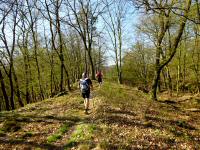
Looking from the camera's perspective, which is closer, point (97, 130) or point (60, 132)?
point (97, 130)

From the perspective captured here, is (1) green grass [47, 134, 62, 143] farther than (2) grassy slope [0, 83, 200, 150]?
Yes

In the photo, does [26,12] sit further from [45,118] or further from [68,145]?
[68,145]

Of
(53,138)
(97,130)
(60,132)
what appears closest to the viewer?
(53,138)

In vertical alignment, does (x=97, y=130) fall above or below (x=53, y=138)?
above

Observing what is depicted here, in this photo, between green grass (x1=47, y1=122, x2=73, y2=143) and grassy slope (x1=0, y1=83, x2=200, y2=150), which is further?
green grass (x1=47, y1=122, x2=73, y2=143)

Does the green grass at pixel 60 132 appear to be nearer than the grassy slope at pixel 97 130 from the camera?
No

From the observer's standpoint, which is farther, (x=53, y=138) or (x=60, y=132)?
(x=60, y=132)

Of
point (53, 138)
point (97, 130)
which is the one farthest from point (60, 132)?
point (97, 130)

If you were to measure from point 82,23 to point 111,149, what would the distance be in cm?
3179

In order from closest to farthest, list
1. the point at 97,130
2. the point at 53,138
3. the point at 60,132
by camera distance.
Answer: the point at 53,138 → the point at 97,130 → the point at 60,132

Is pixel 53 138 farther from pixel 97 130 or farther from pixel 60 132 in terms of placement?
pixel 97 130

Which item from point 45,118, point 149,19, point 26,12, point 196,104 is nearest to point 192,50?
point 149,19

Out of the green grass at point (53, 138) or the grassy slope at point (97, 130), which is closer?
the grassy slope at point (97, 130)

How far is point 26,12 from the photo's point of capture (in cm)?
3822
